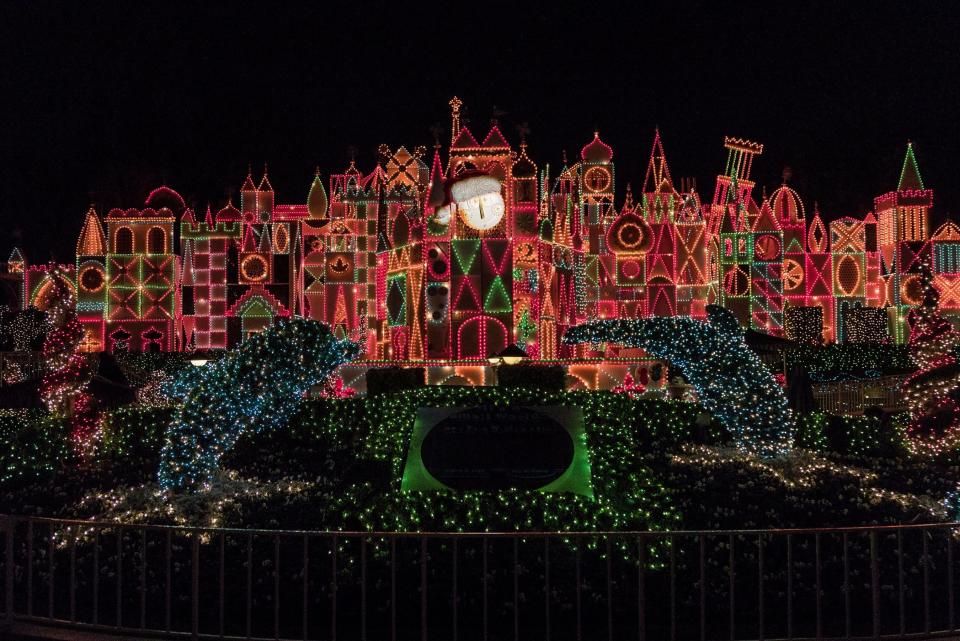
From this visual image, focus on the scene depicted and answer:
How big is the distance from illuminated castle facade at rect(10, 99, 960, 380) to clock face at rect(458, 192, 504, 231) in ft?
0.14

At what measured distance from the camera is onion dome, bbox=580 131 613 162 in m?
37.7

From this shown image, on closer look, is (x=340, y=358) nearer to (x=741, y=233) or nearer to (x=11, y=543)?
(x=11, y=543)

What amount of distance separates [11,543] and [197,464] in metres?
6.17

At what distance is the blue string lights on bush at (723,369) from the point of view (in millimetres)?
15656

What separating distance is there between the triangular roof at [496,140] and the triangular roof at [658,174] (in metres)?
12.0

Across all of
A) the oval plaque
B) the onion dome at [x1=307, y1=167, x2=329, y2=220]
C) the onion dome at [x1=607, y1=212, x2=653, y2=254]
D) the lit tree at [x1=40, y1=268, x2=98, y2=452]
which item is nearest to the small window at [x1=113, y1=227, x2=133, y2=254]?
the onion dome at [x1=307, y1=167, x2=329, y2=220]

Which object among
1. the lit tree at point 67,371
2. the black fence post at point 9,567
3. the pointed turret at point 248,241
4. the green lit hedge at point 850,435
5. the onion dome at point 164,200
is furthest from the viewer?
the onion dome at point 164,200

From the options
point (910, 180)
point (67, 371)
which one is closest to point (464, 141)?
point (67, 371)

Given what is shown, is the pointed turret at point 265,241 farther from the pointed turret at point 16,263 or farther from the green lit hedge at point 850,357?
the green lit hedge at point 850,357

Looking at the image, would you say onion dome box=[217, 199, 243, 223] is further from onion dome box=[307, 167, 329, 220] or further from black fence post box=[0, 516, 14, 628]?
black fence post box=[0, 516, 14, 628]

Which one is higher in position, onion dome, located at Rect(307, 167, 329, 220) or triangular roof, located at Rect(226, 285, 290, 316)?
onion dome, located at Rect(307, 167, 329, 220)

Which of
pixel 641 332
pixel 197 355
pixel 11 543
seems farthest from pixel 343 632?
pixel 197 355

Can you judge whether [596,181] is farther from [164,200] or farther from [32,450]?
[32,450]

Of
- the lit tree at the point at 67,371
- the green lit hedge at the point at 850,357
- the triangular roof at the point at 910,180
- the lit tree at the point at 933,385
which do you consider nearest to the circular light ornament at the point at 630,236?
the green lit hedge at the point at 850,357
